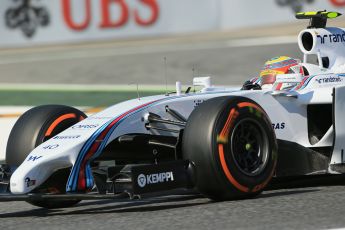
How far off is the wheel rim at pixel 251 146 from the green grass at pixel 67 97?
8.24 meters

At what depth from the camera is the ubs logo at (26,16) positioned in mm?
23797

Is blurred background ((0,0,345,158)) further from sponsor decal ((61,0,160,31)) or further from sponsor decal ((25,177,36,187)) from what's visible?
sponsor decal ((25,177,36,187))

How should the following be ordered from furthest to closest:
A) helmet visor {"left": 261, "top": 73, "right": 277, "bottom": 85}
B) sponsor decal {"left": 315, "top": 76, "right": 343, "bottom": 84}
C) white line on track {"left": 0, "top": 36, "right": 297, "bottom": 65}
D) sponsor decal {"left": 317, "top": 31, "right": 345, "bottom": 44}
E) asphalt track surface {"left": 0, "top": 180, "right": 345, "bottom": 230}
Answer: white line on track {"left": 0, "top": 36, "right": 297, "bottom": 65}, sponsor decal {"left": 317, "top": 31, "right": 345, "bottom": 44}, helmet visor {"left": 261, "top": 73, "right": 277, "bottom": 85}, sponsor decal {"left": 315, "top": 76, "right": 343, "bottom": 84}, asphalt track surface {"left": 0, "top": 180, "right": 345, "bottom": 230}

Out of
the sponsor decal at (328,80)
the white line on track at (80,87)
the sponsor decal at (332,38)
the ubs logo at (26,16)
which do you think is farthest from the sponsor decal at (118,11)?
the sponsor decal at (328,80)

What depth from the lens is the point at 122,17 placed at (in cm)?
2370

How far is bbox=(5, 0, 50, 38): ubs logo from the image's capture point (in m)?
23.8

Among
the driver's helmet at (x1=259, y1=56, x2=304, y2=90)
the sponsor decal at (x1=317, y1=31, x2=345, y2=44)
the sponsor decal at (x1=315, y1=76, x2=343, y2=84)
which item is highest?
the sponsor decal at (x1=317, y1=31, x2=345, y2=44)

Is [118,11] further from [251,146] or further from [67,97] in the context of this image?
[251,146]

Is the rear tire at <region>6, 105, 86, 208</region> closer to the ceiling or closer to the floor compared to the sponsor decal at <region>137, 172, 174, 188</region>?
closer to the ceiling

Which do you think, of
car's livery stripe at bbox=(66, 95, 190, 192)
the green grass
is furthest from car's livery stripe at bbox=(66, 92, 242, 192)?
the green grass

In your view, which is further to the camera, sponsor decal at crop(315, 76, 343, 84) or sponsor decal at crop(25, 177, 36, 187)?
sponsor decal at crop(315, 76, 343, 84)

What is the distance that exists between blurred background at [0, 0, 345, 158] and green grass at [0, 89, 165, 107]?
162 centimetres

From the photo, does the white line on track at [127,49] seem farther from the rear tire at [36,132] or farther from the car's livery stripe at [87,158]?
the car's livery stripe at [87,158]

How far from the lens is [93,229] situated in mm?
6117
